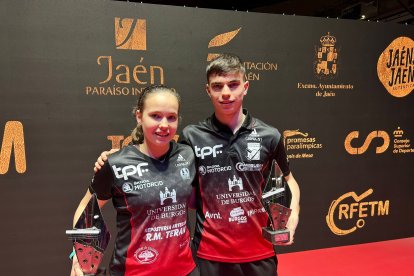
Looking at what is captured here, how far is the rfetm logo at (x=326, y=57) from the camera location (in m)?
3.28

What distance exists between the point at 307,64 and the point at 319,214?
4.85ft

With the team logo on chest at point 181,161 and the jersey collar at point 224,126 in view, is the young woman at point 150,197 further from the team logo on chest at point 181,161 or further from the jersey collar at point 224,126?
the jersey collar at point 224,126

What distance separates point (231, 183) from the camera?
165cm

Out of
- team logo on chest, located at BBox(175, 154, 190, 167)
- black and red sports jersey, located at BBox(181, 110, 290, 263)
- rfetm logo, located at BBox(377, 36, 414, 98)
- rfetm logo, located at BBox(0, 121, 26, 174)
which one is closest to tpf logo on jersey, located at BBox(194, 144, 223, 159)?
black and red sports jersey, located at BBox(181, 110, 290, 263)

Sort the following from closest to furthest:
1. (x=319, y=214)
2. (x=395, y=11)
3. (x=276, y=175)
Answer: (x=276, y=175)
(x=319, y=214)
(x=395, y=11)

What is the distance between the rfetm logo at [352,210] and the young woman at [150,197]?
2.43 m

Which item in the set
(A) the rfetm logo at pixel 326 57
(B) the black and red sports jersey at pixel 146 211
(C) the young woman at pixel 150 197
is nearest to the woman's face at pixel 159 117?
(C) the young woman at pixel 150 197

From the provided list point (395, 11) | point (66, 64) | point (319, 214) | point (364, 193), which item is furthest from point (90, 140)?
point (395, 11)

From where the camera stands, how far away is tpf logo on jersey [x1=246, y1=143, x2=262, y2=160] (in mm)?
1670

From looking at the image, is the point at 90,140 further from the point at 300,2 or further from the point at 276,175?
the point at 300,2

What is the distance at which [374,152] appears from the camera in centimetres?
354

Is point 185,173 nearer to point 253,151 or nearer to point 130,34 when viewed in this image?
point 253,151

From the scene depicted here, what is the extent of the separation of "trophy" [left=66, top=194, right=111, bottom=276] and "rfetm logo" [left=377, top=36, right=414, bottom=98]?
318 cm

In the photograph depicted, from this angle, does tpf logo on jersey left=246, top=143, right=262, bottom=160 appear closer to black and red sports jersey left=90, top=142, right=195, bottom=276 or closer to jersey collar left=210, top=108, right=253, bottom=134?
jersey collar left=210, top=108, right=253, bottom=134
